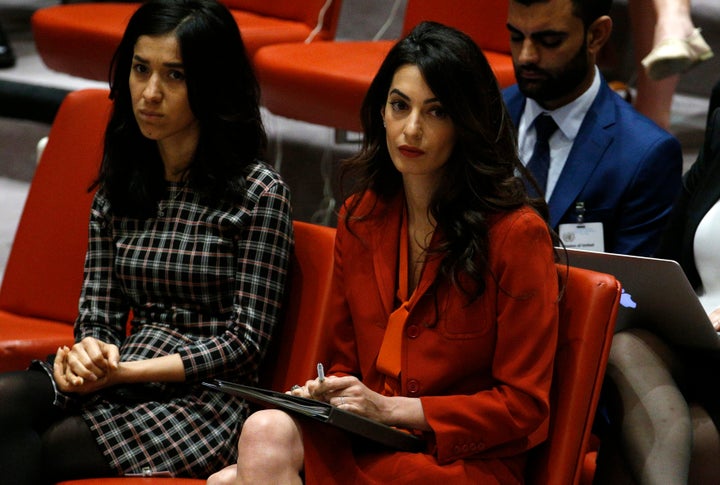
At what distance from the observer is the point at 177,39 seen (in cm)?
215

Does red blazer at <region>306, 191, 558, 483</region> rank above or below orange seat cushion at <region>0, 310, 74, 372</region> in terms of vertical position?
above

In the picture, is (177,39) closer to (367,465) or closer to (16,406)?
(16,406)

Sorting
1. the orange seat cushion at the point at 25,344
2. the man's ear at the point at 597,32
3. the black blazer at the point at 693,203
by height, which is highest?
the man's ear at the point at 597,32

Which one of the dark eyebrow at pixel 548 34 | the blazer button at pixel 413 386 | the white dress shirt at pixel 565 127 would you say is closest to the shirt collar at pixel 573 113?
the white dress shirt at pixel 565 127

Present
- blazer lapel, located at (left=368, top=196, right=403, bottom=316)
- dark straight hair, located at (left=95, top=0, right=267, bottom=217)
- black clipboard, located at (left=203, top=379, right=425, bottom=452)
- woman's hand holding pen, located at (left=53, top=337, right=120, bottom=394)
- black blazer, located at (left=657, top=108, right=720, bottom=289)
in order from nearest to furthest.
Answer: black clipboard, located at (left=203, top=379, right=425, bottom=452) < blazer lapel, located at (left=368, top=196, right=403, bottom=316) < woman's hand holding pen, located at (left=53, top=337, right=120, bottom=394) < dark straight hair, located at (left=95, top=0, right=267, bottom=217) < black blazer, located at (left=657, top=108, right=720, bottom=289)

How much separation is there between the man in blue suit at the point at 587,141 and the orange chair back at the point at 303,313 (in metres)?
0.51

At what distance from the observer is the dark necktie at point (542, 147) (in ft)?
8.15

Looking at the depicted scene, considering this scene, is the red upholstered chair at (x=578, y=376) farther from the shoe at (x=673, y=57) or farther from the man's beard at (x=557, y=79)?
the shoe at (x=673, y=57)

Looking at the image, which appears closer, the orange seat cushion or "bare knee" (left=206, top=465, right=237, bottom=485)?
"bare knee" (left=206, top=465, right=237, bottom=485)

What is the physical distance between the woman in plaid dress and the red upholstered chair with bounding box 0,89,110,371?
0.35 m

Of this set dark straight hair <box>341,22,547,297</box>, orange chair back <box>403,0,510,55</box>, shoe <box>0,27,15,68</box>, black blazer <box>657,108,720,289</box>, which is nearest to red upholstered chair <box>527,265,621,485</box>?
dark straight hair <box>341,22,547,297</box>

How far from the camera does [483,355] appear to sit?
1.83 meters

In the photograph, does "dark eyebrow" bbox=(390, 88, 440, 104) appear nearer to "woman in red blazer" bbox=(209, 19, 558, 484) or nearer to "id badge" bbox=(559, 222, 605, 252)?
"woman in red blazer" bbox=(209, 19, 558, 484)

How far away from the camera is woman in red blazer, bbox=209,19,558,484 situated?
5.78ft
